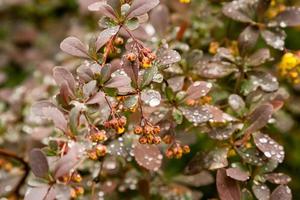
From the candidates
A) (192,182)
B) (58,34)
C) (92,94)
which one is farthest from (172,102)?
(58,34)

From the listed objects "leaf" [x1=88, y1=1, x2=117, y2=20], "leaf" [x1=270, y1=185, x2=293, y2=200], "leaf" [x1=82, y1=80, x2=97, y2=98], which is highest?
"leaf" [x1=88, y1=1, x2=117, y2=20]

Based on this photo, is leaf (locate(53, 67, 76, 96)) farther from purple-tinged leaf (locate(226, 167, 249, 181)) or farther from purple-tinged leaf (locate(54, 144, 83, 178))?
purple-tinged leaf (locate(226, 167, 249, 181))

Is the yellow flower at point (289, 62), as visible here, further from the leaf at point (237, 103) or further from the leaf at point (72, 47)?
the leaf at point (72, 47)

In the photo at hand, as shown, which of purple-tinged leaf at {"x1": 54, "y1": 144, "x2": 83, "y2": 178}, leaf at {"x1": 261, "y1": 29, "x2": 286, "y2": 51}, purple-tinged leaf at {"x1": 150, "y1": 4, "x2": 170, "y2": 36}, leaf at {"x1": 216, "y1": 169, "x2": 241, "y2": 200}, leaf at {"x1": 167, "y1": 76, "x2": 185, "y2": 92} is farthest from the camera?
purple-tinged leaf at {"x1": 150, "y1": 4, "x2": 170, "y2": 36}

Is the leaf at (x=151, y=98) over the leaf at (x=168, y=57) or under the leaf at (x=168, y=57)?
under

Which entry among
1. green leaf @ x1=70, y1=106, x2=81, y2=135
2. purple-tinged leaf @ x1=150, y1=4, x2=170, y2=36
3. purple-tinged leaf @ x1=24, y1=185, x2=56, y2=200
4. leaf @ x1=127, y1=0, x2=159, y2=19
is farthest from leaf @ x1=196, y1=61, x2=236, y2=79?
purple-tinged leaf @ x1=24, y1=185, x2=56, y2=200

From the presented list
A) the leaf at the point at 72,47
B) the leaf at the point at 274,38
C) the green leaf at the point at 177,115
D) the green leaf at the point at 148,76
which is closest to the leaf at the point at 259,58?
the leaf at the point at 274,38
